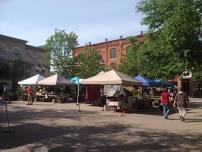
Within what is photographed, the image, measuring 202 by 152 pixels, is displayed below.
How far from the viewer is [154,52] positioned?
96.6 ft

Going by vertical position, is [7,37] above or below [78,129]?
above

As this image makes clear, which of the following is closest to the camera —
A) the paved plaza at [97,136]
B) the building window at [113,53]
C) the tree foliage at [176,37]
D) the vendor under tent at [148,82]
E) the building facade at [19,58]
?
the paved plaza at [97,136]

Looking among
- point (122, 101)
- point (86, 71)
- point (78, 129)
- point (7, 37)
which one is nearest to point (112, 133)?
point (78, 129)

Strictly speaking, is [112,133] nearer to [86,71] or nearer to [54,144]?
[54,144]

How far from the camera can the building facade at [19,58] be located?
6309 centimetres

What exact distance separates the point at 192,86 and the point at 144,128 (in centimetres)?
5450

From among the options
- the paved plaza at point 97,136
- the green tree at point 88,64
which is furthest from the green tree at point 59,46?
the paved plaza at point 97,136

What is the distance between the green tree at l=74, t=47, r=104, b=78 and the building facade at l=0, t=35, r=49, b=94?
31.0 ft

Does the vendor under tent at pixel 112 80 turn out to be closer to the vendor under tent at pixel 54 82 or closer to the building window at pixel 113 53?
the vendor under tent at pixel 54 82

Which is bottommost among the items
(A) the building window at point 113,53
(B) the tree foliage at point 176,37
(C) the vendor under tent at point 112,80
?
(C) the vendor under tent at point 112,80

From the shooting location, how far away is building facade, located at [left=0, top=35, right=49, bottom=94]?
6309 cm

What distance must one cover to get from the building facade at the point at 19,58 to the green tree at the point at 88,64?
9445mm

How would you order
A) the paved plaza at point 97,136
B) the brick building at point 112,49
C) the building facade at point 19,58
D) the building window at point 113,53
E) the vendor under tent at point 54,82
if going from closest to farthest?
1. the paved plaza at point 97,136
2. the vendor under tent at point 54,82
3. the building facade at point 19,58
4. the brick building at point 112,49
5. the building window at point 113,53

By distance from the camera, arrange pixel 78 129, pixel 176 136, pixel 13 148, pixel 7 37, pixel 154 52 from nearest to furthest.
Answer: pixel 13 148 → pixel 176 136 → pixel 78 129 → pixel 154 52 → pixel 7 37
